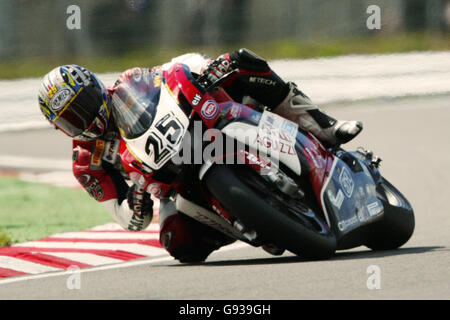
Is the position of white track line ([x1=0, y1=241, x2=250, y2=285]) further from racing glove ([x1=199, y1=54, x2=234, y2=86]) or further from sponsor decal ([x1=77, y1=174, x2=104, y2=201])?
racing glove ([x1=199, y1=54, x2=234, y2=86])

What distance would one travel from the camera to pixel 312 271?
576cm

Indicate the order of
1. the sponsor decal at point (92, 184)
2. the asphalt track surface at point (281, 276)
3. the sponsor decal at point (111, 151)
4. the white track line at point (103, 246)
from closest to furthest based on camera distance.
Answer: the asphalt track surface at point (281, 276) < the sponsor decal at point (111, 151) < the sponsor decal at point (92, 184) < the white track line at point (103, 246)

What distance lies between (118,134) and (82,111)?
435 millimetres

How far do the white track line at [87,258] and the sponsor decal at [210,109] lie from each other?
1.70 metres

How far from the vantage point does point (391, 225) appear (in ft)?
22.4

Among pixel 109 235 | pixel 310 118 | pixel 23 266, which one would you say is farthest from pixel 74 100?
pixel 109 235

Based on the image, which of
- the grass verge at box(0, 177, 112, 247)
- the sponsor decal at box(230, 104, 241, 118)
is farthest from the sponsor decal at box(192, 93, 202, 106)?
the grass verge at box(0, 177, 112, 247)

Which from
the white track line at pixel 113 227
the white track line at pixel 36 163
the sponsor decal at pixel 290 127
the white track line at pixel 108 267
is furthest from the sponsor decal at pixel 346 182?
the white track line at pixel 36 163

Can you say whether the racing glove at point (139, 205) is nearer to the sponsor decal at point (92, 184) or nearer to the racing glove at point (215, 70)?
the sponsor decal at point (92, 184)

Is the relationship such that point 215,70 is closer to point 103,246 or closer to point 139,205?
point 139,205

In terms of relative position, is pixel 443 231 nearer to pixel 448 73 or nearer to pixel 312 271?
pixel 312 271

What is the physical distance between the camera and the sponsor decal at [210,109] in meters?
6.16
